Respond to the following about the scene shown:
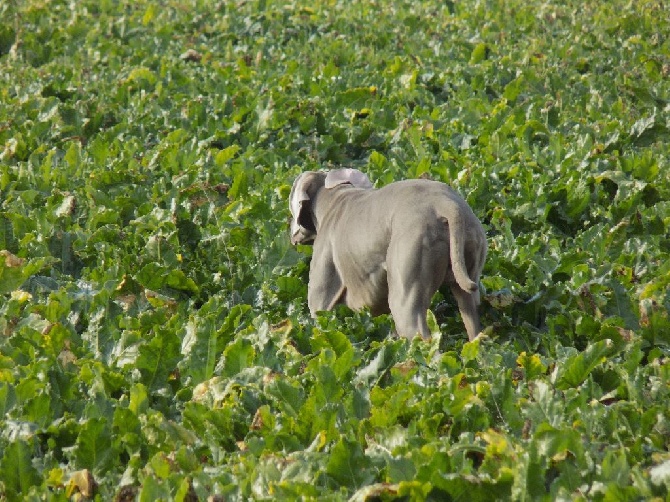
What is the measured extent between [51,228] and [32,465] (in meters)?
3.36

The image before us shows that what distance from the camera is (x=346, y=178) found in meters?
6.62

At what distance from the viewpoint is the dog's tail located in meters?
5.12

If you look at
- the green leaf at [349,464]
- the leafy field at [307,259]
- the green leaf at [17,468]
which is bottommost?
the leafy field at [307,259]

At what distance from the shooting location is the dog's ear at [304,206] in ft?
21.9

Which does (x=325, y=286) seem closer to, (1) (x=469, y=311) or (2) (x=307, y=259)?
(2) (x=307, y=259)

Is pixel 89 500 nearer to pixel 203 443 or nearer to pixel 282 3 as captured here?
pixel 203 443

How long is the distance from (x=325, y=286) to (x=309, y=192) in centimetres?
76

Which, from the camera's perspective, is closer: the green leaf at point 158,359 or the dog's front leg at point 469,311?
the green leaf at point 158,359

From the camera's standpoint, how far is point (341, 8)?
1438 centimetres

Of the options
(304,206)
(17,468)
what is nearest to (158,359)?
(17,468)

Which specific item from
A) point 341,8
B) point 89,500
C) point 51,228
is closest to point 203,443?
point 89,500

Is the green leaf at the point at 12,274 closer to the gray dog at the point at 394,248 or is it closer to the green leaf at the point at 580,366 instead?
the gray dog at the point at 394,248

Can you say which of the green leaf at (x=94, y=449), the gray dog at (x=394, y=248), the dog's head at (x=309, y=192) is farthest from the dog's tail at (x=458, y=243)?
the green leaf at (x=94, y=449)

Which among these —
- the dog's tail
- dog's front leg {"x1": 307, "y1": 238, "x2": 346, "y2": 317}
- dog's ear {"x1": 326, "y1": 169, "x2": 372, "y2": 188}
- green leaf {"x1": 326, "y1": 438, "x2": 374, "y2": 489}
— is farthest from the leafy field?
dog's ear {"x1": 326, "y1": 169, "x2": 372, "y2": 188}
